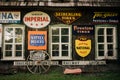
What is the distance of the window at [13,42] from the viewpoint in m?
15.0

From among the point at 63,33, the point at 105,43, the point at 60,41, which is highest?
the point at 63,33

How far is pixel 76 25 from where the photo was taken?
15.3m

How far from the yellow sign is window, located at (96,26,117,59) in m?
0.58

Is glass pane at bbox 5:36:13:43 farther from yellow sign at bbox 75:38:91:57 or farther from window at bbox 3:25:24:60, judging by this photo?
yellow sign at bbox 75:38:91:57

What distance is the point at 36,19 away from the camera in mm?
15180

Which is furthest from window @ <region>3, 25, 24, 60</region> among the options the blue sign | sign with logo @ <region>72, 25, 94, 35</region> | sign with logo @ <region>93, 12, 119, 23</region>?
sign with logo @ <region>93, 12, 119, 23</region>

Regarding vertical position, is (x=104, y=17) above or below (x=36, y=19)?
above

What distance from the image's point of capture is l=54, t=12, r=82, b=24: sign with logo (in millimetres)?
15227

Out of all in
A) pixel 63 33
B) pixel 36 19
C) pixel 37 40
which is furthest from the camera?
pixel 63 33

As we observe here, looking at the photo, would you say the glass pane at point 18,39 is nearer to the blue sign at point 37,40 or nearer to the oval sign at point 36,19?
the blue sign at point 37,40

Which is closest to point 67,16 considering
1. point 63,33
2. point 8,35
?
point 63,33

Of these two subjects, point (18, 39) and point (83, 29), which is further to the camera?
point (83, 29)

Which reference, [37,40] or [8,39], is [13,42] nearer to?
[8,39]

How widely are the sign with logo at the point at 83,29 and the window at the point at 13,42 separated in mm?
2957
